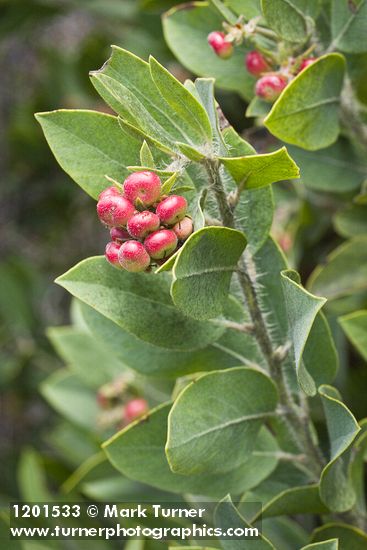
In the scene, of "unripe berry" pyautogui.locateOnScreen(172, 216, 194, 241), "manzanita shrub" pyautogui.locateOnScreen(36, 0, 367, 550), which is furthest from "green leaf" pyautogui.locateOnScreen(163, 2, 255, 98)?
"unripe berry" pyautogui.locateOnScreen(172, 216, 194, 241)

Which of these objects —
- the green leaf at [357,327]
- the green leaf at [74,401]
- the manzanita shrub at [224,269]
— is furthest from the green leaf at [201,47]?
the green leaf at [74,401]

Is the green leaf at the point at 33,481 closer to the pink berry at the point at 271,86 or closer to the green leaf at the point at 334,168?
the green leaf at the point at 334,168

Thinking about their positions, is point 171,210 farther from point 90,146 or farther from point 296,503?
point 296,503

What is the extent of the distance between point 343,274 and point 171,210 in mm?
770

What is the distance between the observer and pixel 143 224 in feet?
3.21

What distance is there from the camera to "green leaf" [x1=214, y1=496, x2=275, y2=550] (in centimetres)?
112

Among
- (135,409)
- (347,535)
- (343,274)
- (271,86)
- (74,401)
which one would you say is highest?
(271,86)

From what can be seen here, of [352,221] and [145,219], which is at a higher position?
[145,219]

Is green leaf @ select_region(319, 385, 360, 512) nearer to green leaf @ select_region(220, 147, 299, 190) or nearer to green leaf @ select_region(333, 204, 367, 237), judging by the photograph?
green leaf @ select_region(220, 147, 299, 190)

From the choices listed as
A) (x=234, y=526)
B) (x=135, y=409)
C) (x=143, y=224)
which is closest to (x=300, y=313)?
(x=143, y=224)

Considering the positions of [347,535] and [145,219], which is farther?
[347,535]

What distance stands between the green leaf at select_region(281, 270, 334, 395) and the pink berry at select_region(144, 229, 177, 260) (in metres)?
0.15

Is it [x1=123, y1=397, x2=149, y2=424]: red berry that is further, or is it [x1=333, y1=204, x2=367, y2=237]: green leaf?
[x1=123, y1=397, x2=149, y2=424]: red berry

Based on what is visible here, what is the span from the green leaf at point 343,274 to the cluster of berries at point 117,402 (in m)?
0.48
